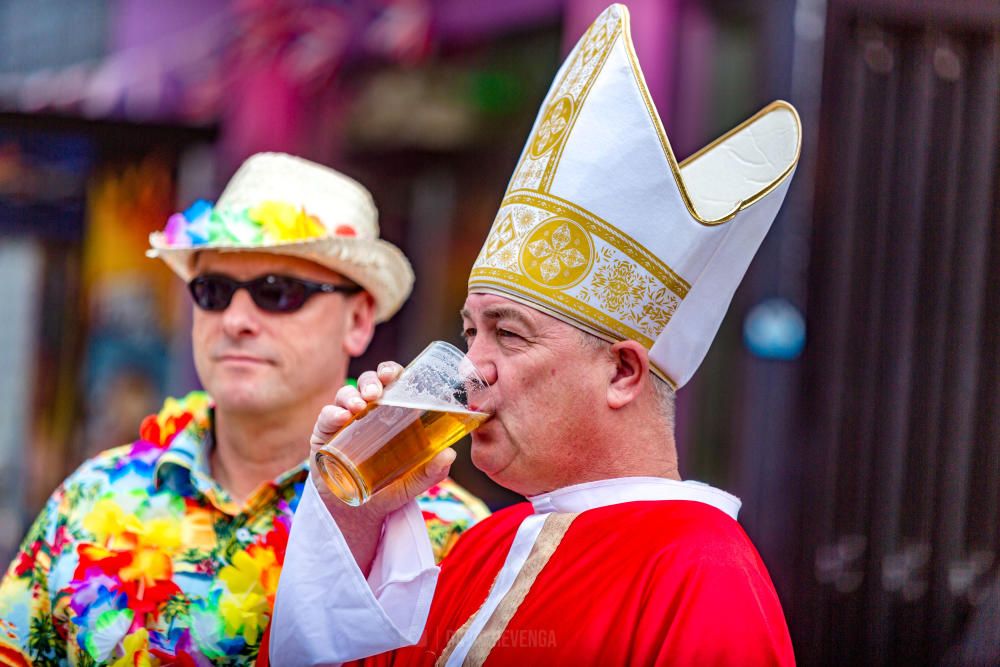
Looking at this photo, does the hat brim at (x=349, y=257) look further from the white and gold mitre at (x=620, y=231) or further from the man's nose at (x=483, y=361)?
the man's nose at (x=483, y=361)

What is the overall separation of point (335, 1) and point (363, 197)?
3.98 metres

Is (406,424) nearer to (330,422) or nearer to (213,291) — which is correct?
(330,422)

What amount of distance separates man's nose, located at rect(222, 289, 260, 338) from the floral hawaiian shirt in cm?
31

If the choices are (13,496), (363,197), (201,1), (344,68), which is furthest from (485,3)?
(13,496)

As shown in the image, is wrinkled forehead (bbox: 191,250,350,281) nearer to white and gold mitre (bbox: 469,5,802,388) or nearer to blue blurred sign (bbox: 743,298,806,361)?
white and gold mitre (bbox: 469,5,802,388)

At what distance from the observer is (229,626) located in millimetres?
2822

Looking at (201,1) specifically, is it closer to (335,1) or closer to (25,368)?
(335,1)

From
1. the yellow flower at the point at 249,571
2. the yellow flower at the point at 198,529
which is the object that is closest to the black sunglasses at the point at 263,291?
the yellow flower at the point at 198,529

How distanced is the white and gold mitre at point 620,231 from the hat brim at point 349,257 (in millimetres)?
914

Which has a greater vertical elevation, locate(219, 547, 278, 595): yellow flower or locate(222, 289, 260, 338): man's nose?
locate(222, 289, 260, 338): man's nose

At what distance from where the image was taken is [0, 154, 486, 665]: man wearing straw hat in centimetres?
287

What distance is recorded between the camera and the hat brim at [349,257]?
124 inches

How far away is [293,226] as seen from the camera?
320 centimetres

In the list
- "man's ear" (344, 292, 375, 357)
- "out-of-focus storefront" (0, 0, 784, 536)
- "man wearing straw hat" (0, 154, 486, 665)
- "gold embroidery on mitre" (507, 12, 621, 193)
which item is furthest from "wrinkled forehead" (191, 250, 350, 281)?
"out-of-focus storefront" (0, 0, 784, 536)
